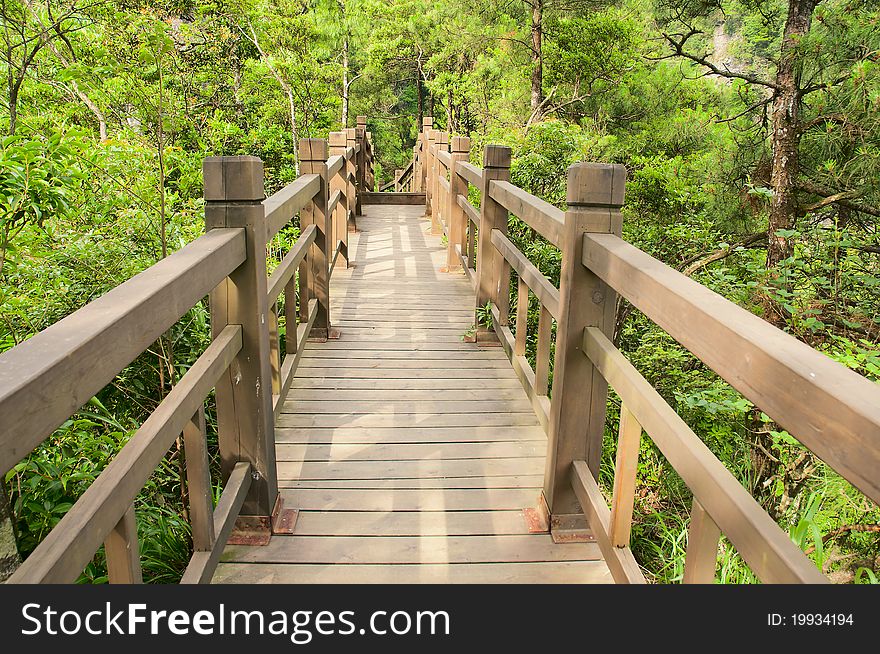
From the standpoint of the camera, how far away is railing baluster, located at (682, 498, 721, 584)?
4.91ft

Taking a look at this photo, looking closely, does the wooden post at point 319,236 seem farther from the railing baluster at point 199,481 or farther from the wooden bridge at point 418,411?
the railing baluster at point 199,481

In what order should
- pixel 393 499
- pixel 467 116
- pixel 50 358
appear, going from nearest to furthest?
1. pixel 50 358
2. pixel 393 499
3. pixel 467 116

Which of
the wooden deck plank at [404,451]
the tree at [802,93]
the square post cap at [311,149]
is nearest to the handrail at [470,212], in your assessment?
the square post cap at [311,149]

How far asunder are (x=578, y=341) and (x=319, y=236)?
2718mm

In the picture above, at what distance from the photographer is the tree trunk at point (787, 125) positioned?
23.2 ft

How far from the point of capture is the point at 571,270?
2.32 meters

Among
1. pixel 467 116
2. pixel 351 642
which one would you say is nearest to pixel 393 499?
pixel 351 642

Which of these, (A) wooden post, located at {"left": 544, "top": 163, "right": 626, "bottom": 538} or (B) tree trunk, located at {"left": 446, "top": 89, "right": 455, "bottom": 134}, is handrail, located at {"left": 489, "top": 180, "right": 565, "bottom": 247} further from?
(B) tree trunk, located at {"left": 446, "top": 89, "right": 455, "bottom": 134}

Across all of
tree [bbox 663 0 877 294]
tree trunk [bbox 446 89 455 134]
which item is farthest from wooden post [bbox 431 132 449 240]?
tree trunk [bbox 446 89 455 134]

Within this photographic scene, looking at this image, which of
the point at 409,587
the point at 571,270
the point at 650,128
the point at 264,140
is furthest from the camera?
the point at 650,128

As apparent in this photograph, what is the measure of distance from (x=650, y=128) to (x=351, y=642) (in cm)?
1500

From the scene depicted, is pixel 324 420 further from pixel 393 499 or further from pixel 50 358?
pixel 50 358

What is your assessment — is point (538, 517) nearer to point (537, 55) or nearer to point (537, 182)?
point (537, 182)

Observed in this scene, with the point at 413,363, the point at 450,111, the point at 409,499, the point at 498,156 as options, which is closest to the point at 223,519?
the point at 409,499
